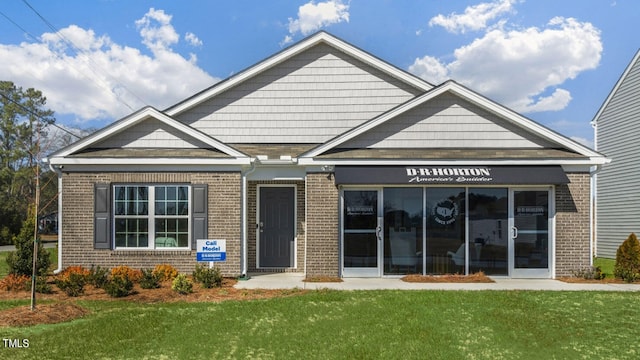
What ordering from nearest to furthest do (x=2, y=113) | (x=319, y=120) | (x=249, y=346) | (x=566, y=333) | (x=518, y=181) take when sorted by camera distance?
(x=249, y=346), (x=566, y=333), (x=518, y=181), (x=319, y=120), (x=2, y=113)

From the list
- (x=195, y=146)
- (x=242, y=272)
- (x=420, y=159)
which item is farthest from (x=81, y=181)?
(x=420, y=159)

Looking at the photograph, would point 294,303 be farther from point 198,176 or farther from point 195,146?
point 195,146

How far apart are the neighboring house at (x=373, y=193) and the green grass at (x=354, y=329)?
2.77 metres

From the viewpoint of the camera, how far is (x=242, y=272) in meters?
12.5

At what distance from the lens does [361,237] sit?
41.9 ft

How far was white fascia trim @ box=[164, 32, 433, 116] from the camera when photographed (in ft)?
49.1

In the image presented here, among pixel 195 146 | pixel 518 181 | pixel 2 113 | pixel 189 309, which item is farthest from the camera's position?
pixel 2 113

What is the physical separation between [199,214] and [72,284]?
3326 mm

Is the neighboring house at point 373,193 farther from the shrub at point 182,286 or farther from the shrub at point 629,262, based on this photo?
the shrub at point 182,286

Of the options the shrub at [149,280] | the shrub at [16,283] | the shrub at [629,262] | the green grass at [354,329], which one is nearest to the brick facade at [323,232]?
the green grass at [354,329]

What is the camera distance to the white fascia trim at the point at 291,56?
14977 millimetres

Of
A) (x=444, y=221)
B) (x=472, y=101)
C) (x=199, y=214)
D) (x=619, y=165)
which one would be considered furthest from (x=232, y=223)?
(x=619, y=165)

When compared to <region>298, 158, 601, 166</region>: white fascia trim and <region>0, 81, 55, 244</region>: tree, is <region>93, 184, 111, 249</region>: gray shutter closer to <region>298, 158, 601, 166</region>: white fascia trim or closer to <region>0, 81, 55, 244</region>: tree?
<region>298, 158, 601, 166</region>: white fascia trim

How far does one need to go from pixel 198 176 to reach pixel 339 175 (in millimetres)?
3636
